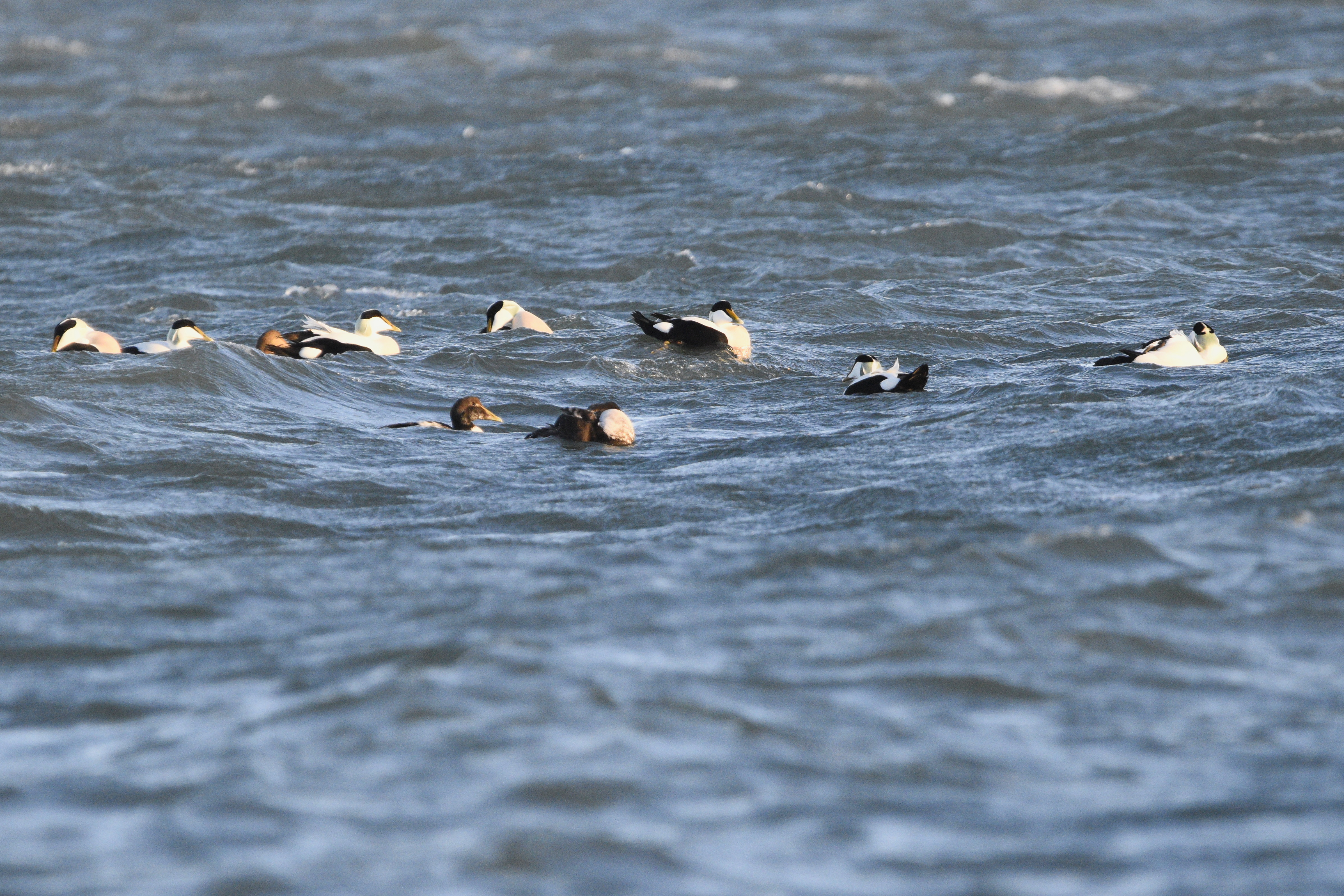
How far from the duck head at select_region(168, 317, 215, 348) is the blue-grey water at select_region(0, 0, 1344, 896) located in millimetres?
729

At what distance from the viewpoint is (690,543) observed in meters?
6.68

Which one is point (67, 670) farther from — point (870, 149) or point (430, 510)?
point (870, 149)

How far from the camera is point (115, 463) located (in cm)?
845

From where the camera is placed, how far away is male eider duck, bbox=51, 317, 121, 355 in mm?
11430

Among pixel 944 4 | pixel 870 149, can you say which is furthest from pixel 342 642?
pixel 944 4

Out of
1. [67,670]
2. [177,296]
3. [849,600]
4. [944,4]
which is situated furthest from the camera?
[944,4]

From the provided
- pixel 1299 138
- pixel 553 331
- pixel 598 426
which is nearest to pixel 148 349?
pixel 553 331

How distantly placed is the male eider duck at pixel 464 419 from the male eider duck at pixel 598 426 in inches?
27.3

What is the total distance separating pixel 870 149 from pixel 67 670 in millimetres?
16116

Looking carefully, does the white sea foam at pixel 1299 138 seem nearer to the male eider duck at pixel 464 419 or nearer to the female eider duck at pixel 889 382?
the female eider duck at pixel 889 382

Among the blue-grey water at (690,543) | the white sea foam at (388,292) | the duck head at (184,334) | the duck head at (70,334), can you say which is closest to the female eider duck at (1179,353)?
the blue-grey water at (690,543)

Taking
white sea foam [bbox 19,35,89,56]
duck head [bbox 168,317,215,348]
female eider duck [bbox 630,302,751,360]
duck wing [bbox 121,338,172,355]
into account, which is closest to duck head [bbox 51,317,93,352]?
duck wing [bbox 121,338,172,355]

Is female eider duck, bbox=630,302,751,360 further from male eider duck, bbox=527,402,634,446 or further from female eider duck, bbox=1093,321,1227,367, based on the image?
male eider duck, bbox=527,402,634,446

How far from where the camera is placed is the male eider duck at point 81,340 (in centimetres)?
1143
